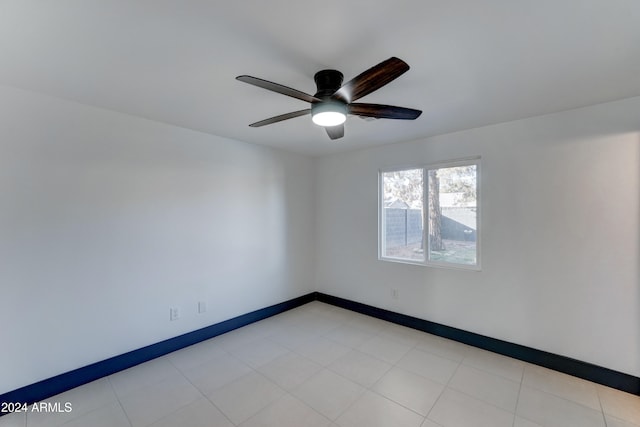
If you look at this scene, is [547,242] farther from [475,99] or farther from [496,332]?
[475,99]

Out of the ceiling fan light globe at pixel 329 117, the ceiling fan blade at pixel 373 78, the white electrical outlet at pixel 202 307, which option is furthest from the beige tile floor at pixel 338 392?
the ceiling fan blade at pixel 373 78

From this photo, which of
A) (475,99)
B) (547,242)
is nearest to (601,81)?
(475,99)

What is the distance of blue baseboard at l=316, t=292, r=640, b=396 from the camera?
2.14 meters

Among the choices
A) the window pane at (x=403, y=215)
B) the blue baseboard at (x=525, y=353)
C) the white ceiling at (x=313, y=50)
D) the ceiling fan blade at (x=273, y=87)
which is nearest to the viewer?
the white ceiling at (x=313, y=50)

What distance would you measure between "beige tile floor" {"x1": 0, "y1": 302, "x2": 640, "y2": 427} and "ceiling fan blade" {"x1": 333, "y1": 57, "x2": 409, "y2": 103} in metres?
2.11

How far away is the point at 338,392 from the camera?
2107 millimetres

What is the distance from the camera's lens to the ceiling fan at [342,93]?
137 centimetres

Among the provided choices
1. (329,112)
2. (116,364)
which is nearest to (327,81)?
(329,112)

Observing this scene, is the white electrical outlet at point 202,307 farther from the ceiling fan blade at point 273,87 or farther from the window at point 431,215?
the ceiling fan blade at point 273,87

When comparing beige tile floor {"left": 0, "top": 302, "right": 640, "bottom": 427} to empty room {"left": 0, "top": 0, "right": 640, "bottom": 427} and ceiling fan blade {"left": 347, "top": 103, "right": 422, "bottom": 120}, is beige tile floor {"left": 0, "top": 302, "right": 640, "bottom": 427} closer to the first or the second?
empty room {"left": 0, "top": 0, "right": 640, "bottom": 427}

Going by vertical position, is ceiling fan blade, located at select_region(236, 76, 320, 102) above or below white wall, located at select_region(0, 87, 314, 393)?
above

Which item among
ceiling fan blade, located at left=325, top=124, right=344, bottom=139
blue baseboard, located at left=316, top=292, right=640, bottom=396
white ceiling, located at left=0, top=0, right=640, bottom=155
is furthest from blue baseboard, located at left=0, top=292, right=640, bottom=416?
ceiling fan blade, located at left=325, top=124, right=344, bottom=139

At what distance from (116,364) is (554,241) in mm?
4062

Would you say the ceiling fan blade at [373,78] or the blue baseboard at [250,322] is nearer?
the ceiling fan blade at [373,78]
